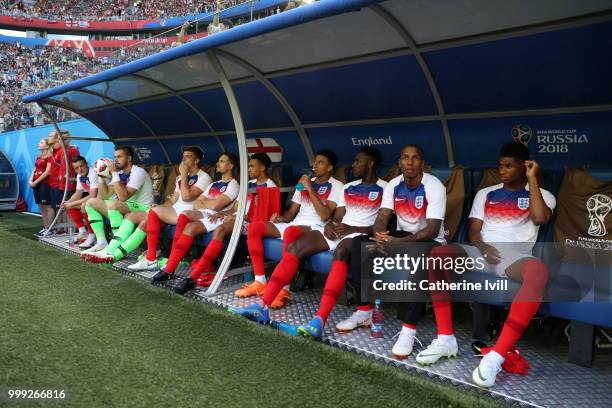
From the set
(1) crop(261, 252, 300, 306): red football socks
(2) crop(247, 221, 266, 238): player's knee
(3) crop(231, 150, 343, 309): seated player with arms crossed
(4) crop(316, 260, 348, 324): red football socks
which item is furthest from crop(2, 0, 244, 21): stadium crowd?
(4) crop(316, 260, 348, 324): red football socks

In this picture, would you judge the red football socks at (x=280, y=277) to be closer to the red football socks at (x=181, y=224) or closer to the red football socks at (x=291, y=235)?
the red football socks at (x=291, y=235)

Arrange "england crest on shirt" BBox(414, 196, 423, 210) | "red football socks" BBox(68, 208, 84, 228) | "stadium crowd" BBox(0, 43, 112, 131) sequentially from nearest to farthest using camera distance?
"england crest on shirt" BBox(414, 196, 423, 210), "red football socks" BBox(68, 208, 84, 228), "stadium crowd" BBox(0, 43, 112, 131)

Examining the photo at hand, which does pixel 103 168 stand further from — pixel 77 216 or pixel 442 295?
pixel 442 295

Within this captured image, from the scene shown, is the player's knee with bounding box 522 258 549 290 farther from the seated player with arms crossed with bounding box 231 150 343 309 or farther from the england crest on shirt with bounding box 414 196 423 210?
the seated player with arms crossed with bounding box 231 150 343 309

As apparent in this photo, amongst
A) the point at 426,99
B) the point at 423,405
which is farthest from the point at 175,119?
the point at 423,405

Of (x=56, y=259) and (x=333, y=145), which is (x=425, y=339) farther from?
(x=56, y=259)

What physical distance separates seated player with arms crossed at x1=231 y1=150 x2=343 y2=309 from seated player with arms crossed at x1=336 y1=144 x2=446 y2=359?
0.70 metres

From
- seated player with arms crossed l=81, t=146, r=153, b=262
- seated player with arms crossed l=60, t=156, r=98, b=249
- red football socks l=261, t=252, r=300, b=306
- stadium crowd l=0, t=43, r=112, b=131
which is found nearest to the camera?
red football socks l=261, t=252, r=300, b=306

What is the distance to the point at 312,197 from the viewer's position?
4.21m

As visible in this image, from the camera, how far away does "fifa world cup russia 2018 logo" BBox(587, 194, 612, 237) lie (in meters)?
3.22

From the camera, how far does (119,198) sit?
5.80 meters

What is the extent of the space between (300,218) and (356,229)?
0.76m

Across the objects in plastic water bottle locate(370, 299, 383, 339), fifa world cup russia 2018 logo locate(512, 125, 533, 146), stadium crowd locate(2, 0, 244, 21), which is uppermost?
stadium crowd locate(2, 0, 244, 21)

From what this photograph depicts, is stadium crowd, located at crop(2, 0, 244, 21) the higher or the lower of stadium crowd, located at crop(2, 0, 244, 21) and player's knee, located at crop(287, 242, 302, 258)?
the higher
